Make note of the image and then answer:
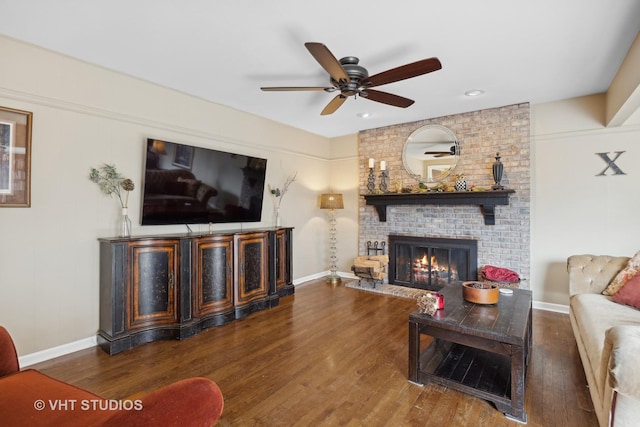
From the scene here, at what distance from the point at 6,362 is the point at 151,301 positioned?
151 centimetres

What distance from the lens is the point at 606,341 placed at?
1.30 m

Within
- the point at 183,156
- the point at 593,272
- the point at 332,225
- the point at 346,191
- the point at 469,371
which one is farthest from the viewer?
the point at 332,225

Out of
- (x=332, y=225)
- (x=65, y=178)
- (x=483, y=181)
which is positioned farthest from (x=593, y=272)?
(x=65, y=178)

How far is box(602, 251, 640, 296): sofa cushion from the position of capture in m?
2.68

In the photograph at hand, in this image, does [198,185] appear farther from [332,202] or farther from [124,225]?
[332,202]

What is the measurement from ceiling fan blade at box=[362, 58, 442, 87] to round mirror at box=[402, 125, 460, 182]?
8.02ft

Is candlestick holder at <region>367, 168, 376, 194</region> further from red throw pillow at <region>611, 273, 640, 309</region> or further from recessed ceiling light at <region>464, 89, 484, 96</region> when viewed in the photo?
red throw pillow at <region>611, 273, 640, 309</region>

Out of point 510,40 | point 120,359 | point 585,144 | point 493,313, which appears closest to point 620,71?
point 585,144

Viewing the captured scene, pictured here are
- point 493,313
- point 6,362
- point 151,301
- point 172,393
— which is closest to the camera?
point 172,393

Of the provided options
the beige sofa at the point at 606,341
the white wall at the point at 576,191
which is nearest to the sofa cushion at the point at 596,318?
the beige sofa at the point at 606,341

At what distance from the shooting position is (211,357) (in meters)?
2.72

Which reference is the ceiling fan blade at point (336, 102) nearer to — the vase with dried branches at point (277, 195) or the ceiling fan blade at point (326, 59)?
the ceiling fan blade at point (326, 59)

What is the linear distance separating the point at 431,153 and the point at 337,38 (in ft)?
9.38

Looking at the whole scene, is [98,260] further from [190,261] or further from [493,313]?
[493,313]
